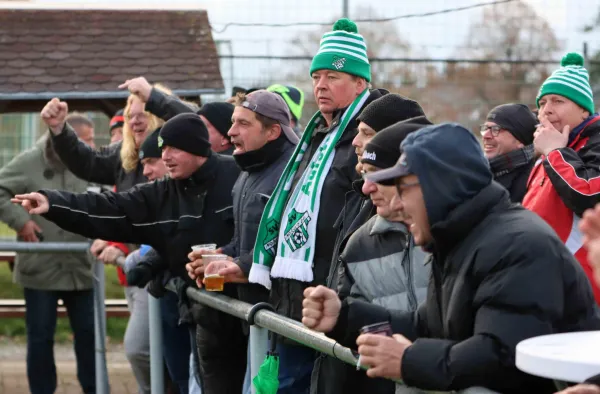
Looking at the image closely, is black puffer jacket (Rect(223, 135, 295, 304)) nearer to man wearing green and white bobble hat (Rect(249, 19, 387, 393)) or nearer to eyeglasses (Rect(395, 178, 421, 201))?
man wearing green and white bobble hat (Rect(249, 19, 387, 393))

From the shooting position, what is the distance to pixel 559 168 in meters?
4.55

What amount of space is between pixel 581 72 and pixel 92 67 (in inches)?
Answer: 295

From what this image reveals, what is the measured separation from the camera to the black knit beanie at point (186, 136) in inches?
219

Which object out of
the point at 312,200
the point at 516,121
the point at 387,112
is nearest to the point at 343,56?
the point at 312,200

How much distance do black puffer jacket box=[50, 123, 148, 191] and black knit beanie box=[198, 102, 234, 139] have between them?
2.35 feet

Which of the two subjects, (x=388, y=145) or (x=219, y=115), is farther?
(x=219, y=115)

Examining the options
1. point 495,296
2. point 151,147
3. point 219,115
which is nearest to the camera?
point 495,296

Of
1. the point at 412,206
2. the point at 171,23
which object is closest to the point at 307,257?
the point at 412,206

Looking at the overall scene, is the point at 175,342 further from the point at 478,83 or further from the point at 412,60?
the point at 478,83

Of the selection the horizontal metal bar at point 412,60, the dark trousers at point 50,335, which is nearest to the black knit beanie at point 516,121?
the dark trousers at point 50,335

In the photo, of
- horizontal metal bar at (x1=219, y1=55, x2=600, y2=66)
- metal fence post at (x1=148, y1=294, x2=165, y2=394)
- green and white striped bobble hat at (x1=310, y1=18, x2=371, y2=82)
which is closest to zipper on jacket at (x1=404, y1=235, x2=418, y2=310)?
green and white striped bobble hat at (x1=310, y1=18, x2=371, y2=82)

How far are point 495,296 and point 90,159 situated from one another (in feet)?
15.6

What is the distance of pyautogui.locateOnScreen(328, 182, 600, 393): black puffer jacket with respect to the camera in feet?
8.97

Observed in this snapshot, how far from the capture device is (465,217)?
2.87 meters
